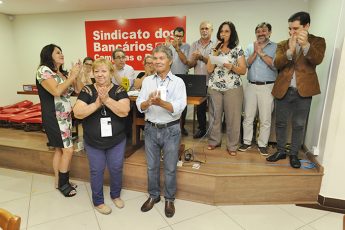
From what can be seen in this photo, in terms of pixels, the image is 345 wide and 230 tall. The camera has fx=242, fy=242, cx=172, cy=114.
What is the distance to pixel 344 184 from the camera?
239 centimetres

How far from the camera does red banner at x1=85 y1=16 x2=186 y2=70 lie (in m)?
4.65

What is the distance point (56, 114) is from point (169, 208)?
4.76ft

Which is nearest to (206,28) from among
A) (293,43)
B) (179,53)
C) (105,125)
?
(179,53)

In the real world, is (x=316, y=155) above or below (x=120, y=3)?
below

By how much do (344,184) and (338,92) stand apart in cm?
92

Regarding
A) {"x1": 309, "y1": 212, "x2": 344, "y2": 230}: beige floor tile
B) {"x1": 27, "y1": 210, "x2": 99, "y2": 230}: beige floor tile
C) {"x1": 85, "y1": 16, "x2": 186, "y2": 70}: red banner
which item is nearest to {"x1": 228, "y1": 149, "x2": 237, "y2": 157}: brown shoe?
{"x1": 309, "y1": 212, "x2": 344, "y2": 230}: beige floor tile

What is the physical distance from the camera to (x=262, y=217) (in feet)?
7.52

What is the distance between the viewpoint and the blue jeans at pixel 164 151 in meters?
2.19

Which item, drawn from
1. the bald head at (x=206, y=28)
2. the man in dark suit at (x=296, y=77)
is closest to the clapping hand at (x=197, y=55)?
the bald head at (x=206, y=28)

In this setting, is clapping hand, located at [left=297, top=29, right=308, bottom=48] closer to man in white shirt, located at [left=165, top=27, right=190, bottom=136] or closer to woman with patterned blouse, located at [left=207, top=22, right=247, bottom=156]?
woman with patterned blouse, located at [left=207, top=22, right=247, bottom=156]

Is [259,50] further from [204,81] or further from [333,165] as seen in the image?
[333,165]

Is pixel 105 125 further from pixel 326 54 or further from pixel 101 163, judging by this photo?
pixel 326 54

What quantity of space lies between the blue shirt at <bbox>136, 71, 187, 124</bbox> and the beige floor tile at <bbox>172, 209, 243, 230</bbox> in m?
0.95

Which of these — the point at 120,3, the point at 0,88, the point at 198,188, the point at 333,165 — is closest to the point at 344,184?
the point at 333,165
